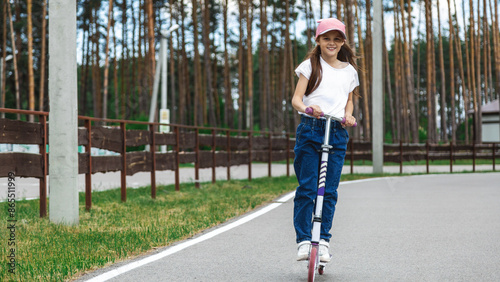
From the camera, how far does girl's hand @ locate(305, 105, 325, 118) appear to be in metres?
4.50

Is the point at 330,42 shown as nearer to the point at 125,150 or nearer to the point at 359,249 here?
the point at 359,249

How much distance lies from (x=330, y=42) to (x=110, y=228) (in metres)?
3.79

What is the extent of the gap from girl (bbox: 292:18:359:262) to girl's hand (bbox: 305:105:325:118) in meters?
0.11

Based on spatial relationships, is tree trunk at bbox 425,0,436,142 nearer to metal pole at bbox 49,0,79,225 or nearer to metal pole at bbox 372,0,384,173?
metal pole at bbox 372,0,384,173

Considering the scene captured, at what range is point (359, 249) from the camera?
6.17 m

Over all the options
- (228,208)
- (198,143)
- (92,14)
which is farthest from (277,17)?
(228,208)

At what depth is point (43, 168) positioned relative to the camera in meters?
7.95

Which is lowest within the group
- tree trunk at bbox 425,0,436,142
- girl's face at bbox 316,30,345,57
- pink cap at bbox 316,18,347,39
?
girl's face at bbox 316,30,345,57

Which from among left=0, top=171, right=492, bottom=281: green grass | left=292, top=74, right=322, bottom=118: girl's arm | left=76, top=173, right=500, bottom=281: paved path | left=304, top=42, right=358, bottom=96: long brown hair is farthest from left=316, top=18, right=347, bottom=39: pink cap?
left=0, top=171, right=492, bottom=281: green grass

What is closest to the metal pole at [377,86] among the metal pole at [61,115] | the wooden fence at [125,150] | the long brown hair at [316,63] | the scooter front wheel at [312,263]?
the wooden fence at [125,150]

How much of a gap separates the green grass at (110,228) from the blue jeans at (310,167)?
169 cm

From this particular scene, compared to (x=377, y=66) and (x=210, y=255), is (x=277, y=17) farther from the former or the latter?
(x=210, y=255)

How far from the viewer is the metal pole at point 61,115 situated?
741 cm

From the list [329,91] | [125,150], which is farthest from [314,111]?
[125,150]
